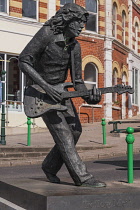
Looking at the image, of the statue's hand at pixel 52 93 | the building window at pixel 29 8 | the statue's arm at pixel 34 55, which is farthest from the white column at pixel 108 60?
the statue's hand at pixel 52 93

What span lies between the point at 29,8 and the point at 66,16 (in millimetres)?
18787

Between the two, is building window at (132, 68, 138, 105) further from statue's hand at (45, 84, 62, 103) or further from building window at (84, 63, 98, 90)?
statue's hand at (45, 84, 62, 103)

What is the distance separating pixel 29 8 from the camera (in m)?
24.2

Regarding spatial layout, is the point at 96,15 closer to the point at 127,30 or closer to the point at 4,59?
the point at 127,30

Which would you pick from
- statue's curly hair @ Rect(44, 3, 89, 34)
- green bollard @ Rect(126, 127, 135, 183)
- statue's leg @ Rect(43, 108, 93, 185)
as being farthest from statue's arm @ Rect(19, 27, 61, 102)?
green bollard @ Rect(126, 127, 135, 183)

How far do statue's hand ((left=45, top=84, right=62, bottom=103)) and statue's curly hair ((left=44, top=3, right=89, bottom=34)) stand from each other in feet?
2.31

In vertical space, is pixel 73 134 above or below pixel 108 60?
below

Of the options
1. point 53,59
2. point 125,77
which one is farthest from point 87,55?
point 53,59

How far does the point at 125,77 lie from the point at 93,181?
84.7 feet

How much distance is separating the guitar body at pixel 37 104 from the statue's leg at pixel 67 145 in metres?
0.14

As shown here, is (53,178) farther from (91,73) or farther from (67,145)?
(91,73)

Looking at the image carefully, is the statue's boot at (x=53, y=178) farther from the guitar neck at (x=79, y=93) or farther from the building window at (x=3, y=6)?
the building window at (x=3, y=6)

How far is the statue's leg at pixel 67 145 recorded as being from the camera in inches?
229

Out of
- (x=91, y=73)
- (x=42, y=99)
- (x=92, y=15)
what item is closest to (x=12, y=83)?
(x=91, y=73)
